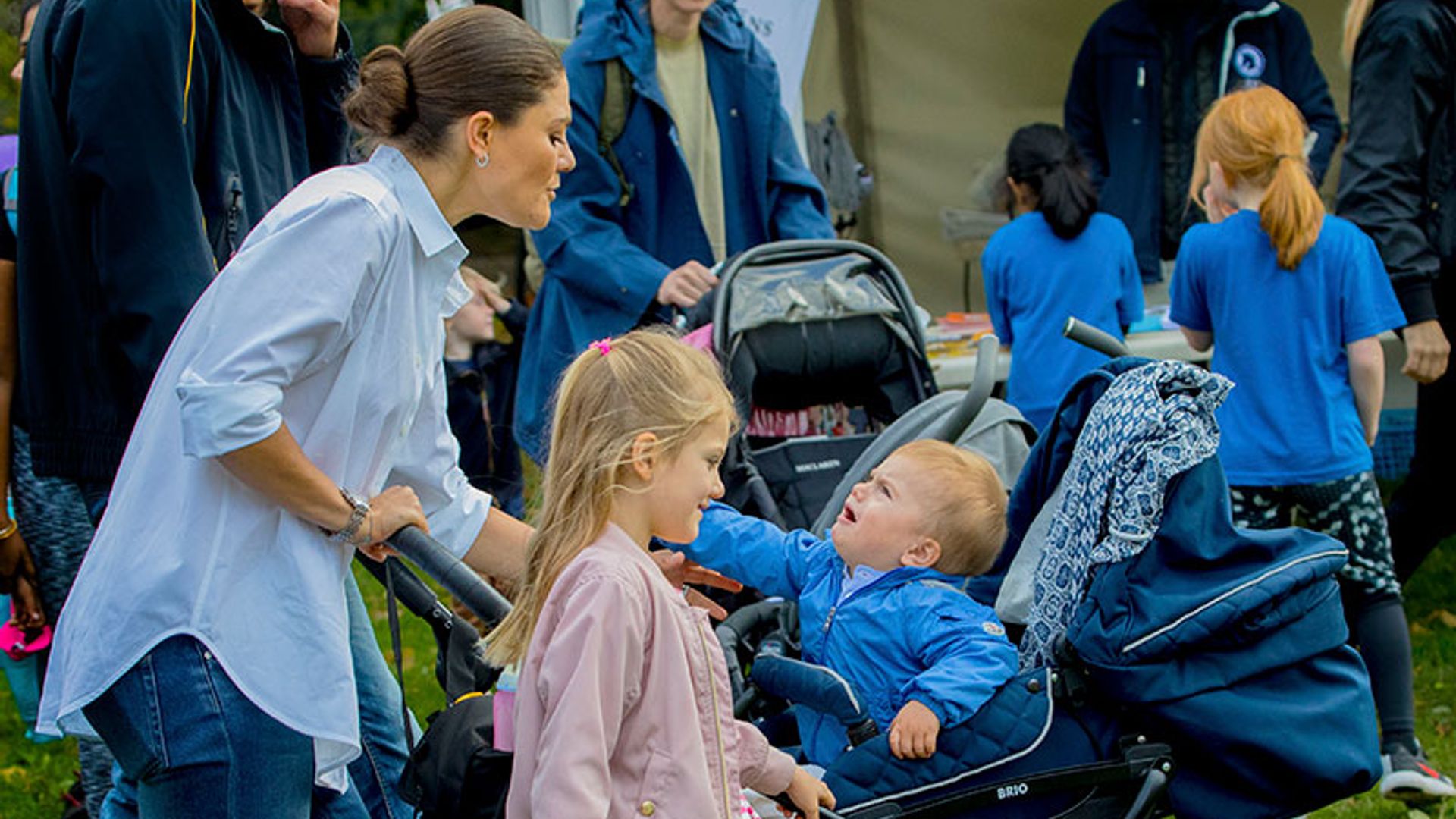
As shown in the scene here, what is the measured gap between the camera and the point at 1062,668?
9.14 feet

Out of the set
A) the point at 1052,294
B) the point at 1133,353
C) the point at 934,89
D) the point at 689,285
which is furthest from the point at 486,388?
the point at 934,89

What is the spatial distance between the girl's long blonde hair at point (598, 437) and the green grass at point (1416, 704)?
252cm

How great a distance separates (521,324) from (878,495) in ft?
10.7

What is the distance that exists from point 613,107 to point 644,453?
8.46ft

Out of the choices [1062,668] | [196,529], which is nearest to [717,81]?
[1062,668]

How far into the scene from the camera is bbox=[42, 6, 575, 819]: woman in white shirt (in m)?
2.04

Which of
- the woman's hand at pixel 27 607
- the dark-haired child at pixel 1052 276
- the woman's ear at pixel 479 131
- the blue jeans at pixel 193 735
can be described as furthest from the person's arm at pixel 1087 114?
the blue jeans at pixel 193 735

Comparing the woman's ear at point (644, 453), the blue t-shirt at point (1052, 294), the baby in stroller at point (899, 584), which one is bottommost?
the blue t-shirt at point (1052, 294)

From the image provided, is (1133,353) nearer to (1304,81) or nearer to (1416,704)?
(1416,704)

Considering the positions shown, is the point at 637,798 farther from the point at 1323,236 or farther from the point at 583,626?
the point at 1323,236

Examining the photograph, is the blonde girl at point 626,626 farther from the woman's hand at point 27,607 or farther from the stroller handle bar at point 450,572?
the woman's hand at point 27,607

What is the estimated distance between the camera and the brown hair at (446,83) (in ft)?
7.48

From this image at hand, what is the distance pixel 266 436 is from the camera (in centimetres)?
201

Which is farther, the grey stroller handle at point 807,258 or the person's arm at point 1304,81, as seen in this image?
the person's arm at point 1304,81
